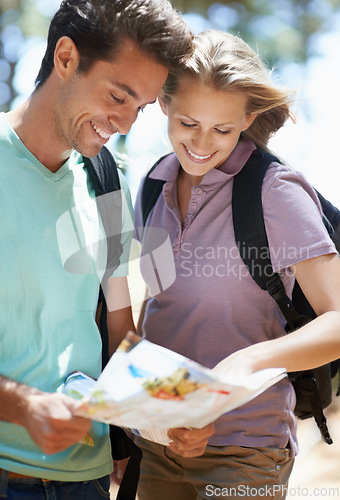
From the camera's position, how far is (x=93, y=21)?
171 centimetres

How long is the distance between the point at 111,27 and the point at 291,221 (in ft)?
2.63

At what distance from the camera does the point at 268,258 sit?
188 centimetres

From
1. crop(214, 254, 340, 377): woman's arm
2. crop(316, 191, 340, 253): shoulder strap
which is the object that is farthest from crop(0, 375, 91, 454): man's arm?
crop(316, 191, 340, 253): shoulder strap

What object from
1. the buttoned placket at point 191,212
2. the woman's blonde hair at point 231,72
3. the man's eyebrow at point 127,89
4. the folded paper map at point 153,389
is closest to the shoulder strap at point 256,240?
the buttoned placket at point 191,212

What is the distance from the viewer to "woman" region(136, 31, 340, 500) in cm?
188

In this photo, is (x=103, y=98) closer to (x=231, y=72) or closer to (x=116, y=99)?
(x=116, y=99)

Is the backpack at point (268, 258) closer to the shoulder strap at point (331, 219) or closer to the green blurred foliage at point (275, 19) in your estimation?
the shoulder strap at point (331, 219)

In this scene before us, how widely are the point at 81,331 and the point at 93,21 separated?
0.92 meters

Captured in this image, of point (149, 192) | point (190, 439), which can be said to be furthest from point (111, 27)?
point (190, 439)

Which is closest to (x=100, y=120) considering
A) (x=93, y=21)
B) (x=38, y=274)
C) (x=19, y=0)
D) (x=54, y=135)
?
(x=54, y=135)

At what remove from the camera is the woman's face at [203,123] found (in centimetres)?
196

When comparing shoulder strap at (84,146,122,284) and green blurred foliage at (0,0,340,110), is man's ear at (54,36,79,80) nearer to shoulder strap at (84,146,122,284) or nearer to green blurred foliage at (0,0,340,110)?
shoulder strap at (84,146,122,284)

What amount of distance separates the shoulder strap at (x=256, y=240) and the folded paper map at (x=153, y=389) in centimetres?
60

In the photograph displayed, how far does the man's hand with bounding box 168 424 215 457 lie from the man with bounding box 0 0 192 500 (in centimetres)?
23
